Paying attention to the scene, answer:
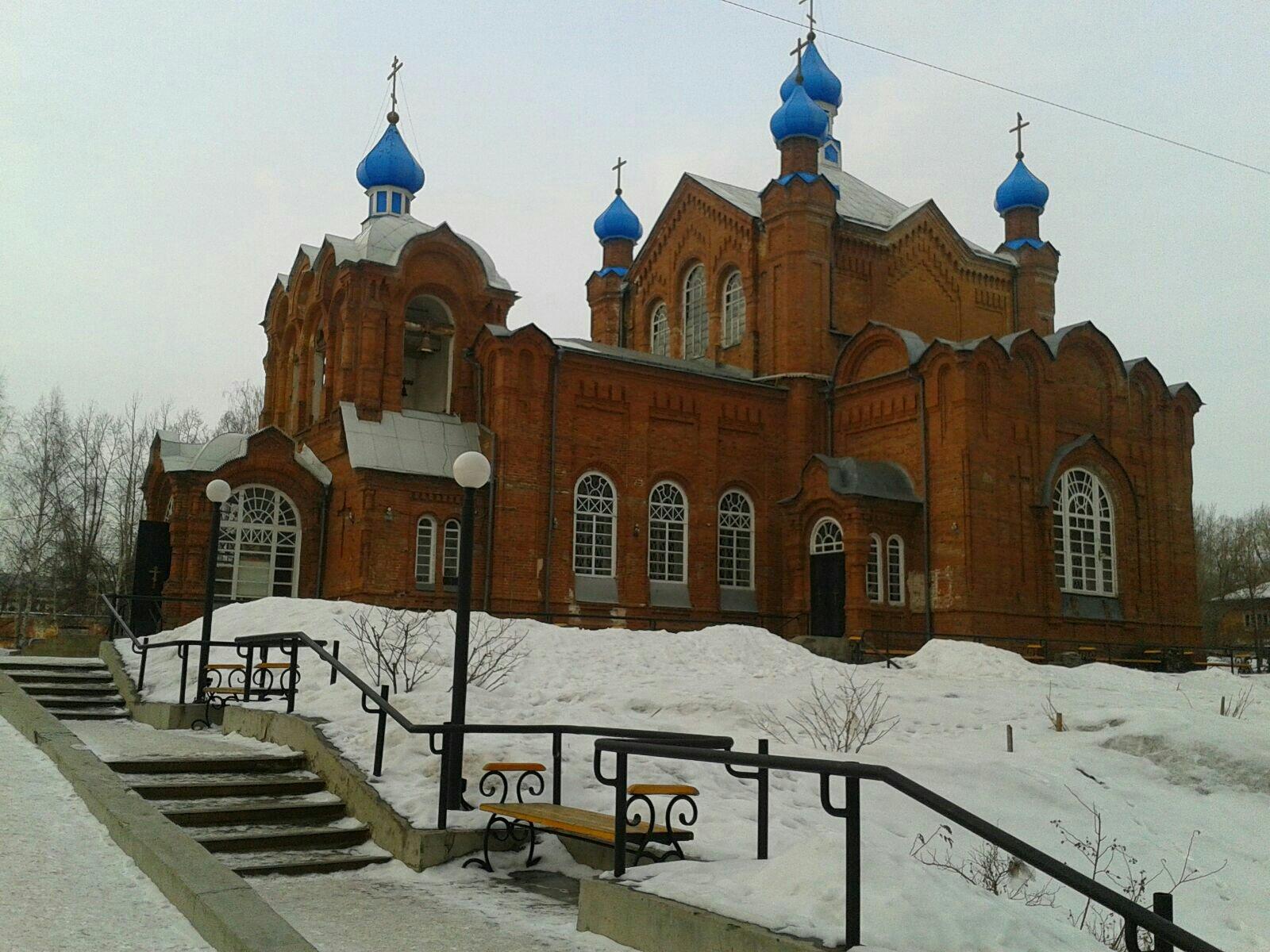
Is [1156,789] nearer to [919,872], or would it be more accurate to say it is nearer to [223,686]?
[919,872]

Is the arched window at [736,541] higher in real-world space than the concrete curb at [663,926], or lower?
higher

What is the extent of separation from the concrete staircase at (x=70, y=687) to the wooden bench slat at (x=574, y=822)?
7.52 metres

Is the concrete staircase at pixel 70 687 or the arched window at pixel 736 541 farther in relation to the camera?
the arched window at pixel 736 541

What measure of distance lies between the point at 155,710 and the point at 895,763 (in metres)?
7.32

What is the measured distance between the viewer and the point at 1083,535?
24.5 meters

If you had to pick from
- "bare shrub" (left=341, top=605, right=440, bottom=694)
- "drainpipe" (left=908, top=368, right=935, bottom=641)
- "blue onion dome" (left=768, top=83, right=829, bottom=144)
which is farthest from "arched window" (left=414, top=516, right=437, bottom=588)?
"blue onion dome" (left=768, top=83, right=829, bottom=144)

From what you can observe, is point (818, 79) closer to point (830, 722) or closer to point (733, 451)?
point (733, 451)

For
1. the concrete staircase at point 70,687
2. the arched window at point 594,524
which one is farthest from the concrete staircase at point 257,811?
the arched window at point 594,524

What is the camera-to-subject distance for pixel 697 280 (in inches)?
1156

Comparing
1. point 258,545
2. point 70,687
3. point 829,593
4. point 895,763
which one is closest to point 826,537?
point 829,593

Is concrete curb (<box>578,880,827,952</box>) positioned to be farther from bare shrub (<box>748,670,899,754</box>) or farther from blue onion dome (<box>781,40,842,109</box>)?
blue onion dome (<box>781,40,842,109</box>)

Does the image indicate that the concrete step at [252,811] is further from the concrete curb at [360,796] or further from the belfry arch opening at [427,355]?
the belfry arch opening at [427,355]

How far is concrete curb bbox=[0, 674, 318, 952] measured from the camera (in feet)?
15.4

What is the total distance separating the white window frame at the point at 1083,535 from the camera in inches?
944
